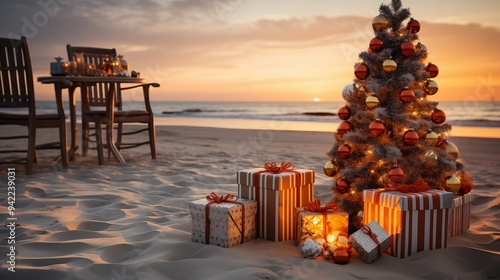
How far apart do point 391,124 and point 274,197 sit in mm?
792

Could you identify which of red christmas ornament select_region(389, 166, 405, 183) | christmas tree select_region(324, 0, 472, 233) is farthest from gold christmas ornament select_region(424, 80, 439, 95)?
red christmas ornament select_region(389, 166, 405, 183)

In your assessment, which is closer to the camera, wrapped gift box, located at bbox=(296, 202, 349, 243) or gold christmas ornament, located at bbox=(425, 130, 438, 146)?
wrapped gift box, located at bbox=(296, 202, 349, 243)

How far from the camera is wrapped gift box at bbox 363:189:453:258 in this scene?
1930 mm

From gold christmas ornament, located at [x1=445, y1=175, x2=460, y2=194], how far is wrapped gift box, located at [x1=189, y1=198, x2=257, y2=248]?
118 cm

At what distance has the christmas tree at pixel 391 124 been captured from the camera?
7.39ft

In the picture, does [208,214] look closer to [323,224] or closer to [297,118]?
[323,224]

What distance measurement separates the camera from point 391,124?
228 cm

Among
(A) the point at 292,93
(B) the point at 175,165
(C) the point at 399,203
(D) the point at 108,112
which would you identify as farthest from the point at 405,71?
(A) the point at 292,93

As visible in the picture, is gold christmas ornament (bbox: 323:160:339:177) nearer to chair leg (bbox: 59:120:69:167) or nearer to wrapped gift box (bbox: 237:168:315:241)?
wrapped gift box (bbox: 237:168:315:241)

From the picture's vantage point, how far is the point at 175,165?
4.68 m

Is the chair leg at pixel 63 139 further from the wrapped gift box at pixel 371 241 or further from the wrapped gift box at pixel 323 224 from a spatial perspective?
the wrapped gift box at pixel 371 241

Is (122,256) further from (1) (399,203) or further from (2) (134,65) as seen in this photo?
(2) (134,65)

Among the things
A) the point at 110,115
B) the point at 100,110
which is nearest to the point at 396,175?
the point at 110,115

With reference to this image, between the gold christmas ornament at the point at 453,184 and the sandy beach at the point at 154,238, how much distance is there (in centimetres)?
27
